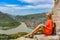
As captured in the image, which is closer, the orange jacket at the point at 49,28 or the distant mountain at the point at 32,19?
the orange jacket at the point at 49,28

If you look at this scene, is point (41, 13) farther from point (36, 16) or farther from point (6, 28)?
point (6, 28)

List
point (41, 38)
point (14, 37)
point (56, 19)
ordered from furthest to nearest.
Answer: point (14, 37), point (56, 19), point (41, 38)

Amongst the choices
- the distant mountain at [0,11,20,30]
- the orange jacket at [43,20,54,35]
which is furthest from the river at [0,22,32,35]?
the orange jacket at [43,20,54,35]

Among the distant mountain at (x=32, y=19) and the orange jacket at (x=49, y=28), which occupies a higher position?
the distant mountain at (x=32, y=19)

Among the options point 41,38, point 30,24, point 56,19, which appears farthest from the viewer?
point 30,24

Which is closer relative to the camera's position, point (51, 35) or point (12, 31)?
point (51, 35)

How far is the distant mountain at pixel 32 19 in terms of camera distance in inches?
425

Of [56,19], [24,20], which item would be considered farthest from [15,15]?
[56,19]

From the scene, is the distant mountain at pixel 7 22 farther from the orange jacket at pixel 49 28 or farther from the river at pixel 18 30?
the orange jacket at pixel 49 28

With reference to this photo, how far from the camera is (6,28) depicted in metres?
10.7

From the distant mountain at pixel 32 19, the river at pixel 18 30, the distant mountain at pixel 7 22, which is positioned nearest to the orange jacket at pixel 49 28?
the river at pixel 18 30

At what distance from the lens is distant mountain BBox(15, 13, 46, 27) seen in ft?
35.4

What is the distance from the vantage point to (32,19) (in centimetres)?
1102

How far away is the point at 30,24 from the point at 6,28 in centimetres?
96
